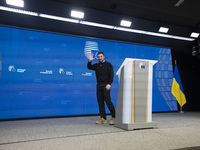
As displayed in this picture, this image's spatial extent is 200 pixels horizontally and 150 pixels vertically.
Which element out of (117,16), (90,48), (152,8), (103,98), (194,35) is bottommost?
(103,98)

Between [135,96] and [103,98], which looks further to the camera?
[103,98]

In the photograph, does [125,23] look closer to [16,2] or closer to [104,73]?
[104,73]

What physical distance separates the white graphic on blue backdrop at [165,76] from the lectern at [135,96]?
8.45 feet

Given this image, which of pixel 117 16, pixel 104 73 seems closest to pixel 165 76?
pixel 117 16

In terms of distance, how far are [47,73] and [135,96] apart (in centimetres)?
223

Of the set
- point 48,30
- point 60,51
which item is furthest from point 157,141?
point 48,30

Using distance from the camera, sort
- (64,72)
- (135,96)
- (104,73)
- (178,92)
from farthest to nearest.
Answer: (178,92)
(64,72)
(104,73)
(135,96)

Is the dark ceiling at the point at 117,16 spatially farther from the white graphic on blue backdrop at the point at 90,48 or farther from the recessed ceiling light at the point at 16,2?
the white graphic on blue backdrop at the point at 90,48

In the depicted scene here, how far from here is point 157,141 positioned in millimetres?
1568

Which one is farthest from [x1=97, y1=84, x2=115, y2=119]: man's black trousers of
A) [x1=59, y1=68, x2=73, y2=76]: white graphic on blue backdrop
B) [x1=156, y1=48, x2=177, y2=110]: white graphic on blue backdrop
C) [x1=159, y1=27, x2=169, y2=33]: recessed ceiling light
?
[x1=159, y1=27, x2=169, y2=33]: recessed ceiling light

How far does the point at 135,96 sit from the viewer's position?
2164 millimetres

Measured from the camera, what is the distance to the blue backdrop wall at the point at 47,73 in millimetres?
3205

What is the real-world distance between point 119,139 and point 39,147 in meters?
0.82

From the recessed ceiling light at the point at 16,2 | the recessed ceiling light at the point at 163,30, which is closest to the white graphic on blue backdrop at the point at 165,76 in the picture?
the recessed ceiling light at the point at 163,30
